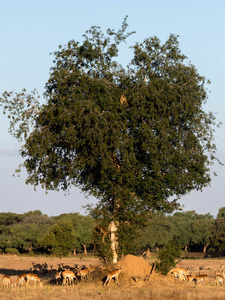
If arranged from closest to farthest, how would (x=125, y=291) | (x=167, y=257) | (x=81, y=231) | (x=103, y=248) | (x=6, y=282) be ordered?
(x=125, y=291), (x=6, y=282), (x=167, y=257), (x=103, y=248), (x=81, y=231)

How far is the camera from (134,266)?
86.5 ft

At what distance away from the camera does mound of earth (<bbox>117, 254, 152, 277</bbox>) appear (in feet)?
85.9

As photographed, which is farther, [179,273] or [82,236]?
→ [82,236]

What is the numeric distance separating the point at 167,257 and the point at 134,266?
187 centimetres

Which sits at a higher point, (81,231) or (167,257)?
(81,231)

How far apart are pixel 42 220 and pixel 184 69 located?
297ft

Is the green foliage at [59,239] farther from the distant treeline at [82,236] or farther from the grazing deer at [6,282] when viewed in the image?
the grazing deer at [6,282]

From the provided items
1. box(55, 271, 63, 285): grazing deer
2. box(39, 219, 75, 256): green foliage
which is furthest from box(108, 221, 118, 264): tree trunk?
box(39, 219, 75, 256): green foliage

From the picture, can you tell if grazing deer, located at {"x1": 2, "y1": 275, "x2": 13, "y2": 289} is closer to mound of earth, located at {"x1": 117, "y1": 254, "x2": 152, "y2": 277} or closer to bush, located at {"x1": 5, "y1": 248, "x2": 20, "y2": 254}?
mound of earth, located at {"x1": 117, "y1": 254, "x2": 152, "y2": 277}

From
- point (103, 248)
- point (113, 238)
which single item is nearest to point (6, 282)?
point (103, 248)

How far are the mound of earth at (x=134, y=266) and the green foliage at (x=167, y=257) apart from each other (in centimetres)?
63

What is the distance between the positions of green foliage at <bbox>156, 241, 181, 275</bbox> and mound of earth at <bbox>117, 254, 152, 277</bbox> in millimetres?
625

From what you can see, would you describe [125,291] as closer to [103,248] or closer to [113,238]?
[103,248]

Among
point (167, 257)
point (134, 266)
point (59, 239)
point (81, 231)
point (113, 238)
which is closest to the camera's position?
point (134, 266)
